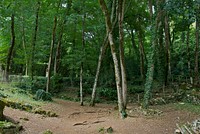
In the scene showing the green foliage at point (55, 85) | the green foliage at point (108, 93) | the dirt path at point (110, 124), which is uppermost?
the green foliage at point (55, 85)

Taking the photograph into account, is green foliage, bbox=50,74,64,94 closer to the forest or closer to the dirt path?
the forest

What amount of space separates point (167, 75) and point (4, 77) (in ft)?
44.4

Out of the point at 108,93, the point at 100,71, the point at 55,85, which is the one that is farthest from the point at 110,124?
the point at 55,85

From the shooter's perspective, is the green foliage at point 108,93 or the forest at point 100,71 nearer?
the forest at point 100,71

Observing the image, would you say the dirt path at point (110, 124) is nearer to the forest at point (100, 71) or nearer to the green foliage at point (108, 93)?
the forest at point (100, 71)

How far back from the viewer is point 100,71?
19.1 meters

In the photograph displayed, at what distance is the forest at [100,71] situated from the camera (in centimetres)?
1016

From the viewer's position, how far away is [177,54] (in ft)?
82.9

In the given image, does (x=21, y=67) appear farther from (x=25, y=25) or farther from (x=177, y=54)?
(x=177, y=54)

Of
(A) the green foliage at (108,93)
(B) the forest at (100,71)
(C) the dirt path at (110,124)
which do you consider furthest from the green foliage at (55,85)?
(C) the dirt path at (110,124)

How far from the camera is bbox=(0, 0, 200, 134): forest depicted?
1016cm

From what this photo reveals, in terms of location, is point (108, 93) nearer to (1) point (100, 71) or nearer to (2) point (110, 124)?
(1) point (100, 71)

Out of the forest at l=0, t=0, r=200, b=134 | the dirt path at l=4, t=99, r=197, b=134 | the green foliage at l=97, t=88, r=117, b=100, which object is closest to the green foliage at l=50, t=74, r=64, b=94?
the forest at l=0, t=0, r=200, b=134

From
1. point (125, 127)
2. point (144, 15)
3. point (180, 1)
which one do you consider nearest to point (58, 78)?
point (144, 15)
